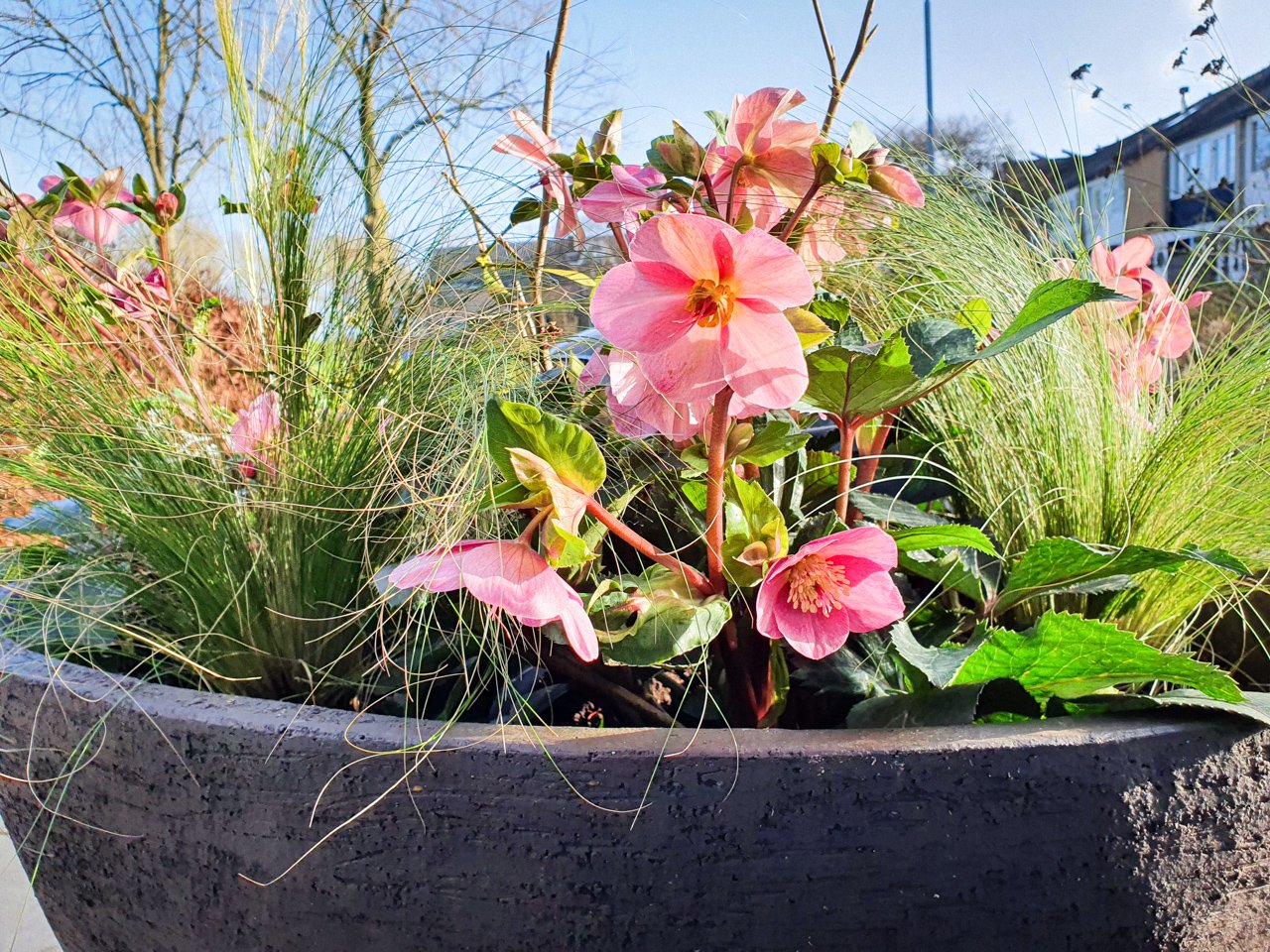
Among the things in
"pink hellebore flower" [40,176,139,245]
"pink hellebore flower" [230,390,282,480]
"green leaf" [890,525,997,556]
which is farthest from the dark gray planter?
"pink hellebore flower" [40,176,139,245]

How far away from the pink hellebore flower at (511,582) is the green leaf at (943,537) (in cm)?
22

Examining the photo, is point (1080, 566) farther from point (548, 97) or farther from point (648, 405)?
point (548, 97)

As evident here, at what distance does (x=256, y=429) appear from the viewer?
2.35 ft

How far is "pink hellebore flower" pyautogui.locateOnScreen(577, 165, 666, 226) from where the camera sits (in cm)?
56

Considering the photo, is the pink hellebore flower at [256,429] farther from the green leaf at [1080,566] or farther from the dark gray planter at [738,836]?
the green leaf at [1080,566]

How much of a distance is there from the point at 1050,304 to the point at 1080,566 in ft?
0.53

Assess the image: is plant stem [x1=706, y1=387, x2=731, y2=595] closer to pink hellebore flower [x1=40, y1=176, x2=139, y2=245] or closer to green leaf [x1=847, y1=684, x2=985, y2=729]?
green leaf [x1=847, y1=684, x2=985, y2=729]

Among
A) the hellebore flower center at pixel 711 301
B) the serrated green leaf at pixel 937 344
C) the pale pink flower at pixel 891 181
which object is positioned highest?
the pale pink flower at pixel 891 181

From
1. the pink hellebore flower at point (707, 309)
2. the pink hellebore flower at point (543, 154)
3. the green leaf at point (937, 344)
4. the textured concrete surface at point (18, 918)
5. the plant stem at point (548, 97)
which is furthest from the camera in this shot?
the textured concrete surface at point (18, 918)

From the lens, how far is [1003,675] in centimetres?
53

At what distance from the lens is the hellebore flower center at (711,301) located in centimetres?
43

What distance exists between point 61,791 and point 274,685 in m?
0.14

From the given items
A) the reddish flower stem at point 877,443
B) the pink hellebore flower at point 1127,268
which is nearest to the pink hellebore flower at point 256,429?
the reddish flower stem at point 877,443

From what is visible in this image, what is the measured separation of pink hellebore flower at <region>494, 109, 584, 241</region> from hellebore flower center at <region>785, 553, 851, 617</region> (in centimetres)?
31
